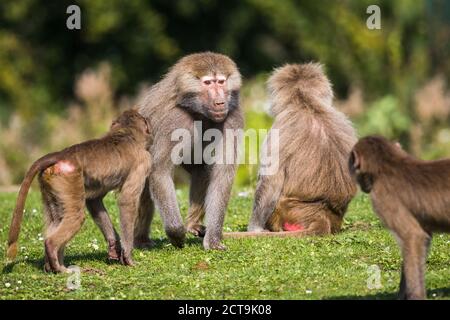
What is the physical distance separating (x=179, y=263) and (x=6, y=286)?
155 centimetres

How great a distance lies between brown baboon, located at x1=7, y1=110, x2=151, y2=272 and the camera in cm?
788

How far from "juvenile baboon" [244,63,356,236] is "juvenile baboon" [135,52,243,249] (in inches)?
25.1

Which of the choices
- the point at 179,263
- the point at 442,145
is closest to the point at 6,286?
the point at 179,263

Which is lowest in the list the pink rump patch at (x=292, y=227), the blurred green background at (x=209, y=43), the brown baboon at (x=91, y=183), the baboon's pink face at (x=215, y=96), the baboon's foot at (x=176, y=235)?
the baboon's foot at (x=176, y=235)

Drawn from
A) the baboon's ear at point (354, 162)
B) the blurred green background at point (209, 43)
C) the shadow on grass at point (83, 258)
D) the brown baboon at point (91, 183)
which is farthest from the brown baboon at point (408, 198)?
the blurred green background at point (209, 43)

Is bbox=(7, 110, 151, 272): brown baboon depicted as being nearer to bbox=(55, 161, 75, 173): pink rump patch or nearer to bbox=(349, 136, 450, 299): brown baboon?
bbox=(55, 161, 75, 173): pink rump patch

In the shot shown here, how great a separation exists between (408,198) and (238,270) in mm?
2025

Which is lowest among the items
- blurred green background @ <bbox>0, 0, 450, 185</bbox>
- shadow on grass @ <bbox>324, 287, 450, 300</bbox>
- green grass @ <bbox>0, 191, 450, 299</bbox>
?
shadow on grass @ <bbox>324, 287, 450, 300</bbox>

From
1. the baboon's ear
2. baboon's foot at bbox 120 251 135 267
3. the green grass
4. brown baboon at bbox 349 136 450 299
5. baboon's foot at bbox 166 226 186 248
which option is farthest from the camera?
baboon's foot at bbox 166 226 186 248

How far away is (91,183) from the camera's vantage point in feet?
26.8

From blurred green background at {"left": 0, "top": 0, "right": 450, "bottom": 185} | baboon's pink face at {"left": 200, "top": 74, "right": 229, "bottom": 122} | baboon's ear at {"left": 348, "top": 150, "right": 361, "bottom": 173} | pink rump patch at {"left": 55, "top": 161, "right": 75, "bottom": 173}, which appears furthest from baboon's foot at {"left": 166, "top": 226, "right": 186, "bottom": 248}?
blurred green background at {"left": 0, "top": 0, "right": 450, "bottom": 185}

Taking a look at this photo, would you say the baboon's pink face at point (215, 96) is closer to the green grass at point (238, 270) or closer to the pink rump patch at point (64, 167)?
the green grass at point (238, 270)

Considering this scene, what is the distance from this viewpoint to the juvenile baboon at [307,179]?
31.8 ft
